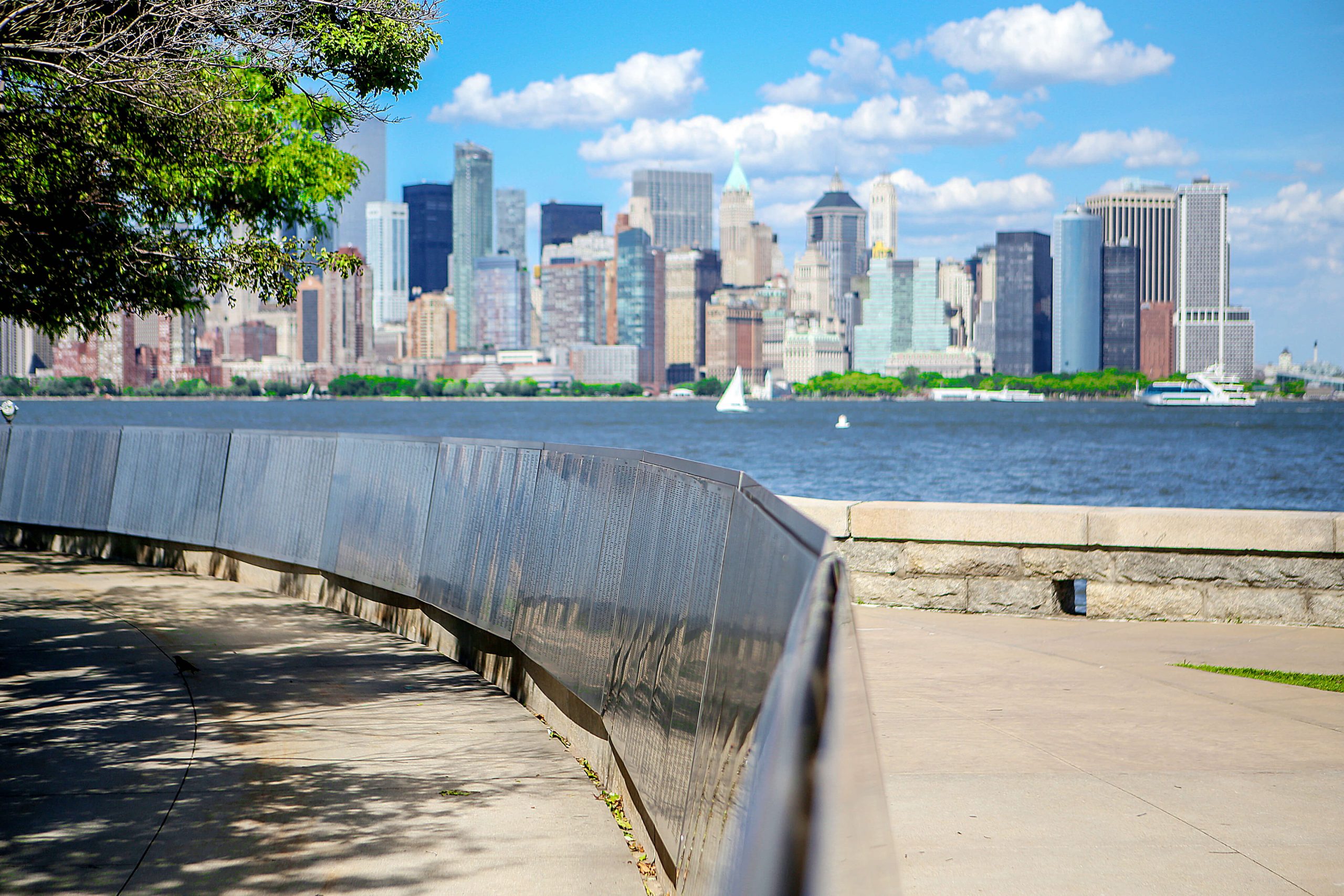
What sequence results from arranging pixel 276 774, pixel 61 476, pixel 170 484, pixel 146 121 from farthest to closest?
pixel 61 476 < pixel 170 484 < pixel 146 121 < pixel 276 774

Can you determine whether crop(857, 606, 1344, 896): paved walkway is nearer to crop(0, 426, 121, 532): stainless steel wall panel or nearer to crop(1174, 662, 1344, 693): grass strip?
crop(1174, 662, 1344, 693): grass strip

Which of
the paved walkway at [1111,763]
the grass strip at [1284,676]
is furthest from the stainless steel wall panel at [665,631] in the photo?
the grass strip at [1284,676]

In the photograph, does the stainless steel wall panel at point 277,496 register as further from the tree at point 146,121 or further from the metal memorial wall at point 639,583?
the tree at point 146,121

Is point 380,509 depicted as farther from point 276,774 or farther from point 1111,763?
point 1111,763

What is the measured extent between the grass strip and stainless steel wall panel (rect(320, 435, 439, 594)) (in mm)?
5753

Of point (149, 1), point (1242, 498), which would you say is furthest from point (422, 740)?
point (1242, 498)

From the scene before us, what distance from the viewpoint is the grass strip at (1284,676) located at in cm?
766

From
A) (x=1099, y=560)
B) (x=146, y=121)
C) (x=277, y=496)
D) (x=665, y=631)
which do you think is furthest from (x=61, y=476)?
(x=665, y=631)

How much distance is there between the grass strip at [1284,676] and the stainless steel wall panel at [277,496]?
781 centimetres

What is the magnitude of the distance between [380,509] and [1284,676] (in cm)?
711

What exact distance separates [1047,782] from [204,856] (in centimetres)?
358

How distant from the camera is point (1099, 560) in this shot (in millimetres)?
9977

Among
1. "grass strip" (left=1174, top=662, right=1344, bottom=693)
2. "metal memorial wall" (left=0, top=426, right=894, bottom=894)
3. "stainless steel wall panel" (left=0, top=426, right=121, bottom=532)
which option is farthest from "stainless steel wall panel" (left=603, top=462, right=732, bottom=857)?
"stainless steel wall panel" (left=0, top=426, right=121, bottom=532)

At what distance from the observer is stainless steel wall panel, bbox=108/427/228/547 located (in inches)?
565
